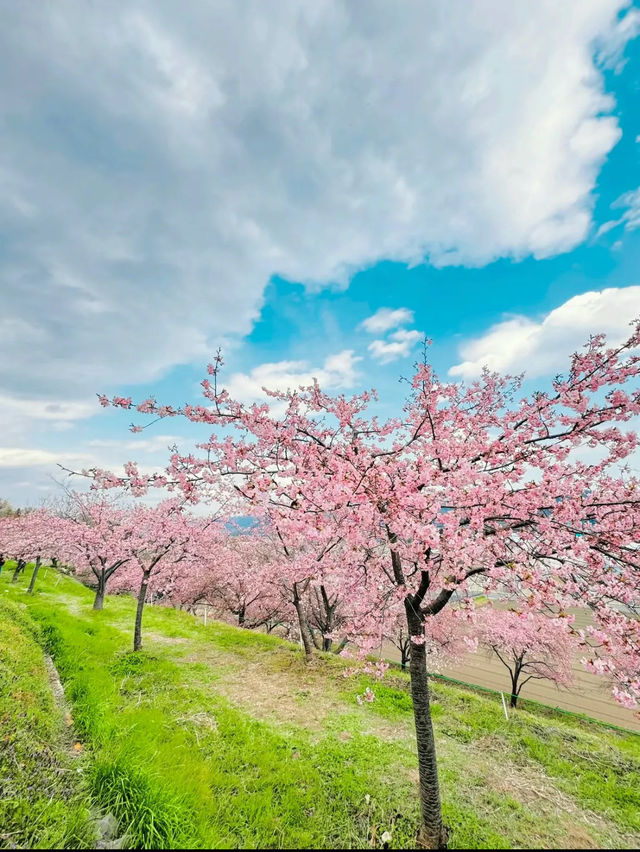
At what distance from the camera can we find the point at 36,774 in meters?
4.57

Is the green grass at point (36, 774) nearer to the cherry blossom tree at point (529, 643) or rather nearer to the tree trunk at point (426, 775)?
the tree trunk at point (426, 775)

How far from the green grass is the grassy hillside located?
348 millimetres

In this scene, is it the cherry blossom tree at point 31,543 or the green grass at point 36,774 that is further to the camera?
the cherry blossom tree at point 31,543

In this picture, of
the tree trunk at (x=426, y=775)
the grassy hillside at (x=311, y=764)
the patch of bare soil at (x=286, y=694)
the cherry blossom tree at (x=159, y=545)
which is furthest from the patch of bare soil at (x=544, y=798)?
the cherry blossom tree at (x=159, y=545)

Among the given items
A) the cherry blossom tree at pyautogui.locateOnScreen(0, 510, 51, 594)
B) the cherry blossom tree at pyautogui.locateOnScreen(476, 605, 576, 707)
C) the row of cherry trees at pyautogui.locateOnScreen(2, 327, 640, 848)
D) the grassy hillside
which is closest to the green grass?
the grassy hillside

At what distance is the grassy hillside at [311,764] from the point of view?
4672mm

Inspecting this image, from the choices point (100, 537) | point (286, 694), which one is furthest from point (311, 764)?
point (100, 537)

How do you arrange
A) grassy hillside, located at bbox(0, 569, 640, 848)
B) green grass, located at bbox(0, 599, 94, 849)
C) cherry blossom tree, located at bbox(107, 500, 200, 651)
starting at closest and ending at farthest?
green grass, located at bbox(0, 599, 94, 849)
grassy hillside, located at bbox(0, 569, 640, 848)
cherry blossom tree, located at bbox(107, 500, 200, 651)

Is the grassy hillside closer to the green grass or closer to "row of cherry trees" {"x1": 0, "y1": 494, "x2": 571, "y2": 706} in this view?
the green grass

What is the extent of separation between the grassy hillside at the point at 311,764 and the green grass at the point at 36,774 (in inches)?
13.7

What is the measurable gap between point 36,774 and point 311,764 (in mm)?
4470

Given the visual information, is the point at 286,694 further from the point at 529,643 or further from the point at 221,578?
the point at 221,578

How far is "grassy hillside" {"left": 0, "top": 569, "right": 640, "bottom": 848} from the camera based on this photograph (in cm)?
467

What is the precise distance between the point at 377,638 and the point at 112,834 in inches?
158
